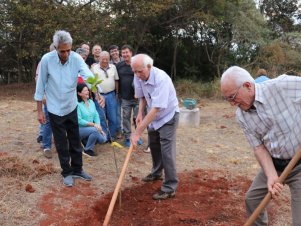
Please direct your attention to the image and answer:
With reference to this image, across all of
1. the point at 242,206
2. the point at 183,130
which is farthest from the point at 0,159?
the point at 183,130

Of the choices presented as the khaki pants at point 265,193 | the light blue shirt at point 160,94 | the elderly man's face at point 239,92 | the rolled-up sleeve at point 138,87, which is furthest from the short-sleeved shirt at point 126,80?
the elderly man's face at point 239,92

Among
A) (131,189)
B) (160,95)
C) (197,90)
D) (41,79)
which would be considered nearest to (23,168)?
(41,79)

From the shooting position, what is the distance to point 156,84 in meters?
4.44

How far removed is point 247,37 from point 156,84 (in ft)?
41.4

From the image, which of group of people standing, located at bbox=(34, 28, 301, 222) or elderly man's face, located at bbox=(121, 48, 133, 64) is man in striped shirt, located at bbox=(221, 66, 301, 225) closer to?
group of people standing, located at bbox=(34, 28, 301, 222)

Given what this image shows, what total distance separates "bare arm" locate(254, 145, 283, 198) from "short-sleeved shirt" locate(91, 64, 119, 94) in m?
4.06

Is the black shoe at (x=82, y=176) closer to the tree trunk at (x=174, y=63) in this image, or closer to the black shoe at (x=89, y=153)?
the black shoe at (x=89, y=153)

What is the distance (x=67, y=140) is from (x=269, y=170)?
9.48ft

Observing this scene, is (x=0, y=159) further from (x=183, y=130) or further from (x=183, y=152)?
(x=183, y=130)

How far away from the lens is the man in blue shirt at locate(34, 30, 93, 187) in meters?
4.70

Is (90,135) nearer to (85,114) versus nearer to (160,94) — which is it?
(85,114)

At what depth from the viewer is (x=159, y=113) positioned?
181 inches

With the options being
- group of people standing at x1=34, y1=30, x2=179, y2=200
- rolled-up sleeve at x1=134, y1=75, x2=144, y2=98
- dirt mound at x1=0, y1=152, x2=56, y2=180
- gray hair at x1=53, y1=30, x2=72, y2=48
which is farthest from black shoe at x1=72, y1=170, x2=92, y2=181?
gray hair at x1=53, y1=30, x2=72, y2=48

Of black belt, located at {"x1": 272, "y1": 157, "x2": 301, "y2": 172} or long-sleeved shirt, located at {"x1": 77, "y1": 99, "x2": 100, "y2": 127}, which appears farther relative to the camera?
long-sleeved shirt, located at {"x1": 77, "y1": 99, "x2": 100, "y2": 127}
